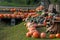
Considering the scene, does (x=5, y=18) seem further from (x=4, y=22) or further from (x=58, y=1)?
(x=58, y=1)

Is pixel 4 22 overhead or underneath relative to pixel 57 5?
underneath

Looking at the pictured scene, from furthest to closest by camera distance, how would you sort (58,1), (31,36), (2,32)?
(58,1) < (2,32) < (31,36)

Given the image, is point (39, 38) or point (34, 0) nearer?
point (39, 38)

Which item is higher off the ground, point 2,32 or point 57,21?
point 57,21

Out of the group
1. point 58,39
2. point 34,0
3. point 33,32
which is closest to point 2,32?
point 33,32

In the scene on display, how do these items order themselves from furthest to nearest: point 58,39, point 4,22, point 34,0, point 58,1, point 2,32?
point 34,0
point 4,22
point 58,1
point 2,32
point 58,39

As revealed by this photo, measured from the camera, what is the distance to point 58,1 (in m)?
20.5

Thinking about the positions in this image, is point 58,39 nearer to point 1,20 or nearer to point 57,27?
point 57,27

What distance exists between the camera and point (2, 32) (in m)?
16.8

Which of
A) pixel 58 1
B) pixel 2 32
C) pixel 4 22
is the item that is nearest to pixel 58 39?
pixel 2 32

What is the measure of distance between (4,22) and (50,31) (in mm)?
8354

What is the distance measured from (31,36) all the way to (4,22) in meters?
8.79

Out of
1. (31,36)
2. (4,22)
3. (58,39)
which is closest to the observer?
(58,39)

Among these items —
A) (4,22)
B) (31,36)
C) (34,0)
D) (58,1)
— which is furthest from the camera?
(34,0)
